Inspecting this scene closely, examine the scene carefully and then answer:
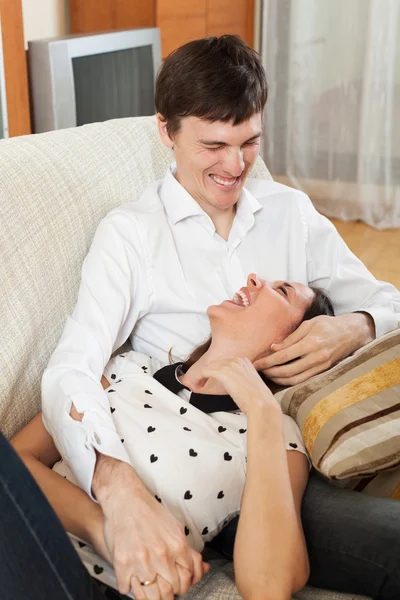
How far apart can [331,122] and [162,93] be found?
2.90 metres

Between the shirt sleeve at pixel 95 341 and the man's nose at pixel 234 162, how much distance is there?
0.73 feet

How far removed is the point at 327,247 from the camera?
1.79 m

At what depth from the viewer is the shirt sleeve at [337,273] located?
1.77m

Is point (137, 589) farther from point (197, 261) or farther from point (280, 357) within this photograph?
point (197, 261)

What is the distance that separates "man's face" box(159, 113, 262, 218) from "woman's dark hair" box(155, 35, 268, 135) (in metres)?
0.02

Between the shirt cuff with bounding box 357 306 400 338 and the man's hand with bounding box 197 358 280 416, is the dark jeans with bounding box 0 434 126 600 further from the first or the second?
the shirt cuff with bounding box 357 306 400 338

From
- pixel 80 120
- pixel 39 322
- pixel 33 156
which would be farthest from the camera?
pixel 80 120

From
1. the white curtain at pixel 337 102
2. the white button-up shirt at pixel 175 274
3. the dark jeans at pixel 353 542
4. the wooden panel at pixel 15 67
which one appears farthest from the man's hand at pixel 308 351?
Result: the white curtain at pixel 337 102

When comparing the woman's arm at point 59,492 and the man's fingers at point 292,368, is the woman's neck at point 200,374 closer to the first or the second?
the man's fingers at point 292,368

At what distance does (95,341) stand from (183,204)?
380mm

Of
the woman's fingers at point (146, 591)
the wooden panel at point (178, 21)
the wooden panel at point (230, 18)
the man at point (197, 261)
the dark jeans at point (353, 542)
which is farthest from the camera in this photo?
the wooden panel at point (230, 18)

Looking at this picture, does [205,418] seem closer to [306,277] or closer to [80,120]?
[306,277]

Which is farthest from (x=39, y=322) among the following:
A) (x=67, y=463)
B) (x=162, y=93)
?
(x=162, y=93)

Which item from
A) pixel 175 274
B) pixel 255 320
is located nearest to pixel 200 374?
pixel 255 320
